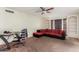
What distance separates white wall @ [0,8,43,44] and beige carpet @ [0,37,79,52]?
0.51ft

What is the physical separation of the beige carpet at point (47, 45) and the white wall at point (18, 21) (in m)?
0.16

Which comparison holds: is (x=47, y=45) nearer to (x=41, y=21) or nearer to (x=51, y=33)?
(x=51, y=33)

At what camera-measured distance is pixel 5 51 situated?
1.79m

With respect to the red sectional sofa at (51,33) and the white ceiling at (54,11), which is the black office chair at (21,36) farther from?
the white ceiling at (54,11)

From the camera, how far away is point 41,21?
6.04 ft

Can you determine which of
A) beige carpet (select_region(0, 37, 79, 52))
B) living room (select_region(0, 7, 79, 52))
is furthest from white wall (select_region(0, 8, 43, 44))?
beige carpet (select_region(0, 37, 79, 52))

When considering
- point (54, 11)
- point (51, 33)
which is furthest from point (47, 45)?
point (54, 11)

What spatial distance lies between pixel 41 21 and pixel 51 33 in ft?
0.92

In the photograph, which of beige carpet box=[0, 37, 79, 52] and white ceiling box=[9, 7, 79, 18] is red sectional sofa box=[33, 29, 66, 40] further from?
white ceiling box=[9, 7, 79, 18]

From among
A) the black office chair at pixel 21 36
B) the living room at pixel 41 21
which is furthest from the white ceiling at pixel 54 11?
the black office chair at pixel 21 36

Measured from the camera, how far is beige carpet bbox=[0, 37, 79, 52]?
5.83 ft

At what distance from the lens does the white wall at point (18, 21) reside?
5.75ft
